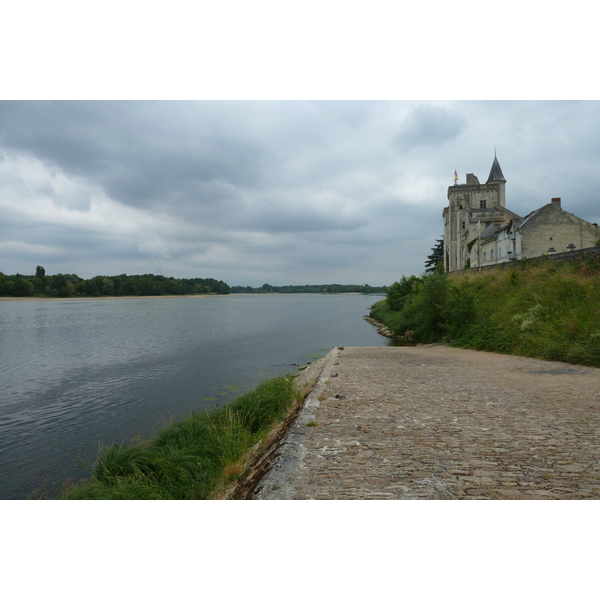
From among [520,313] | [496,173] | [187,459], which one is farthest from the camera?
[496,173]

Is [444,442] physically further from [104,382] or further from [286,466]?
[104,382]

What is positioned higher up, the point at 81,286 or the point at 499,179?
the point at 499,179

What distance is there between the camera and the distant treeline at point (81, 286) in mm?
104000

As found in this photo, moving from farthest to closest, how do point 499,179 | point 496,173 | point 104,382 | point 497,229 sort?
point 496,173
point 499,179
point 497,229
point 104,382

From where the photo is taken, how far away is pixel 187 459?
6.89 meters

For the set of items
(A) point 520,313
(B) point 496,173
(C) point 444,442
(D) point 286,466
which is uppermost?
(B) point 496,173

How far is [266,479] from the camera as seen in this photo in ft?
14.6

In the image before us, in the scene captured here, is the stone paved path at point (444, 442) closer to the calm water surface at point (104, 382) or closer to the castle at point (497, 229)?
the calm water surface at point (104, 382)

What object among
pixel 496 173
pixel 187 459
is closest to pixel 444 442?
pixel 187 459

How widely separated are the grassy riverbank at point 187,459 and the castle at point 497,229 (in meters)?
34.6

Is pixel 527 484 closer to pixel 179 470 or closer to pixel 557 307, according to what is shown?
pixel 179 470

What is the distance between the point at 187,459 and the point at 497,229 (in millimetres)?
45452

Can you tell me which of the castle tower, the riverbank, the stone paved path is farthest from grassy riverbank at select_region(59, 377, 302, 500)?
the castle tower

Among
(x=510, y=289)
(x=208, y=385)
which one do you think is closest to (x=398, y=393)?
(x=208, y=385)
